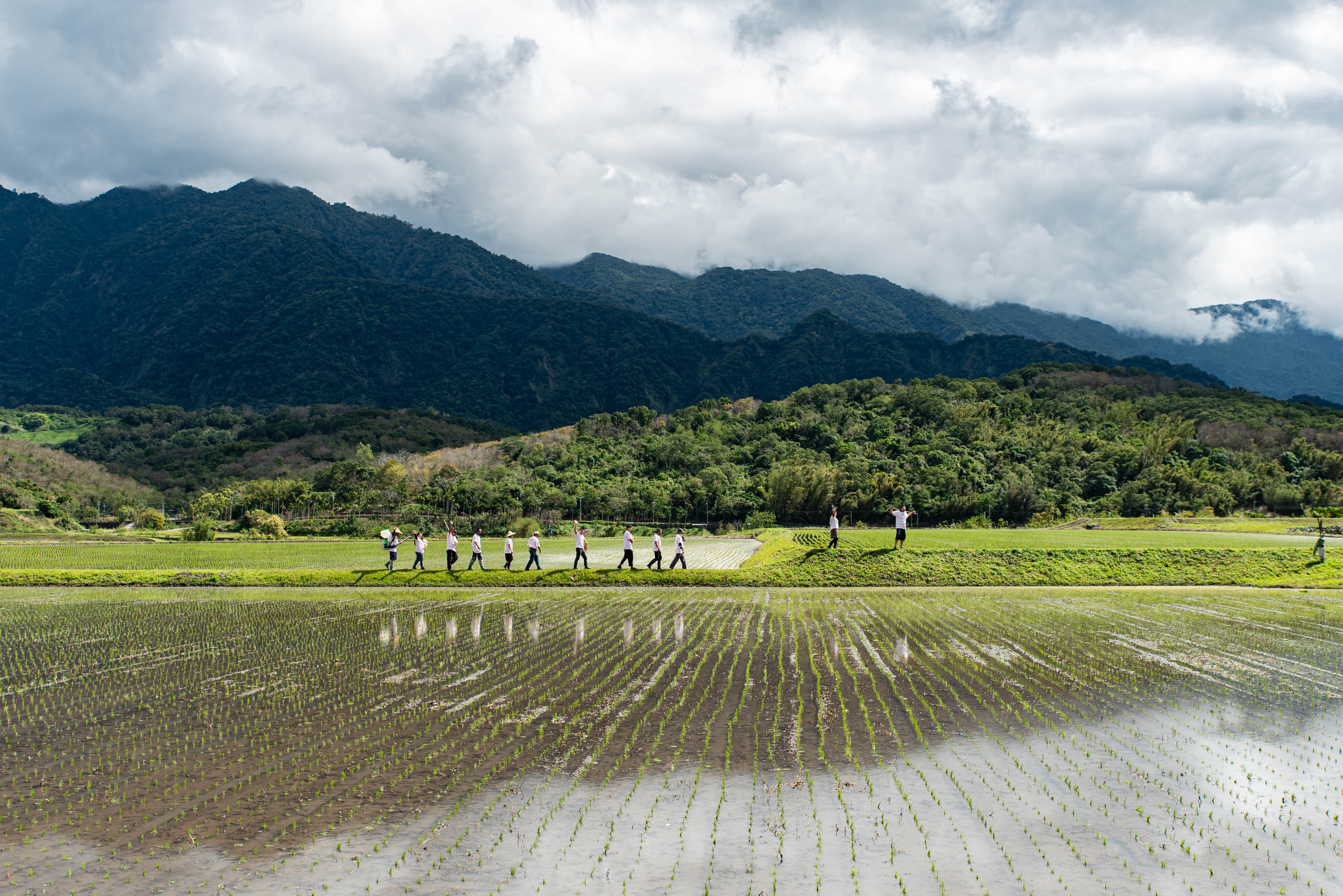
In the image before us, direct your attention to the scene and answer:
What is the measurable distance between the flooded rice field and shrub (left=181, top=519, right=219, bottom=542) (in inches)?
1738

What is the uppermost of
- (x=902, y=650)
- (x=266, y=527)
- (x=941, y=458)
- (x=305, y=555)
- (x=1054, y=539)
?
(x=941, y=458)

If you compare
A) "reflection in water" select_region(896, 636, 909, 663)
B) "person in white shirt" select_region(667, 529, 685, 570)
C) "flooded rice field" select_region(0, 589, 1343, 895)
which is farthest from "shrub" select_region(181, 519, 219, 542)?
"reflection in water" select_region(896, 636, 909, 663)

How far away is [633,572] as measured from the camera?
29.6m

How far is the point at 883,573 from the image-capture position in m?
28.9

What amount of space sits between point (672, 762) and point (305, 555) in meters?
37.1

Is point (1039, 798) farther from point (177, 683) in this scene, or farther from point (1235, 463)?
point (1235, 463)

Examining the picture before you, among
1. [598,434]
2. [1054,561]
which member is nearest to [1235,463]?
[1054,561]

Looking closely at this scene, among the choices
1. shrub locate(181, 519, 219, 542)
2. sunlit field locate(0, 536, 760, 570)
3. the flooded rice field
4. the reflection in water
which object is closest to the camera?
the flooded rice field

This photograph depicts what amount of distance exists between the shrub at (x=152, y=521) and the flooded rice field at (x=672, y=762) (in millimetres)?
60597

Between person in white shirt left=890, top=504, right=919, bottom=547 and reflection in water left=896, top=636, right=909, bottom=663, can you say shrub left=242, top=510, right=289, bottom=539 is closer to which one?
person in white shirt left=890, top=504, right=919, bottom=547

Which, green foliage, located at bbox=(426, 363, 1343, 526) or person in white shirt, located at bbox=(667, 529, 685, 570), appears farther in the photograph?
green foliage, located at bbox=(426, 363, 1343, 526)

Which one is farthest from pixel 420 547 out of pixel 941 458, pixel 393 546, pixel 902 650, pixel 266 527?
pixel 941 458

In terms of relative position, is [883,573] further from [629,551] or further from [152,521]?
[152,521]

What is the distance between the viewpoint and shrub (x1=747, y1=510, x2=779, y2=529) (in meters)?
68.5
